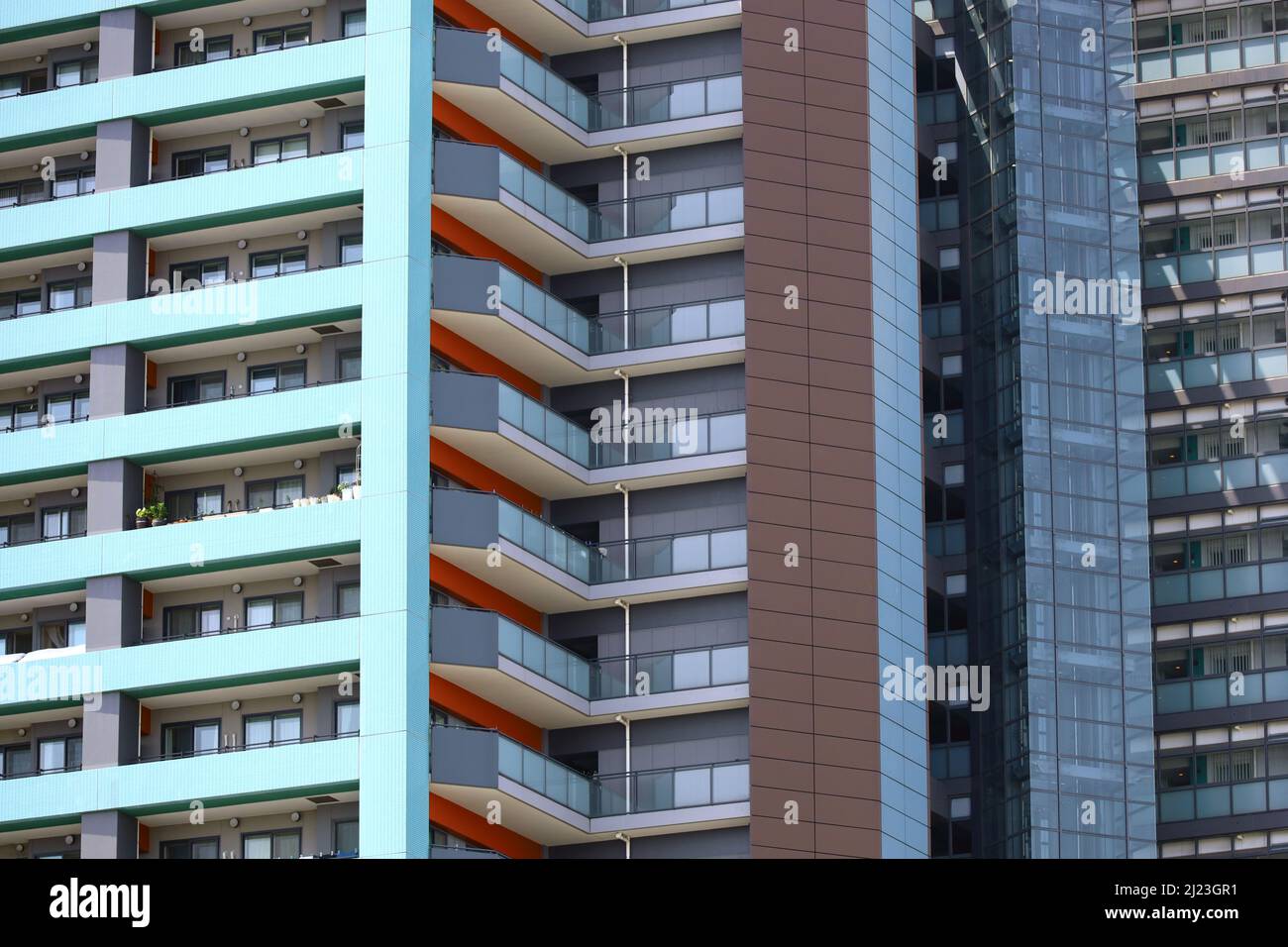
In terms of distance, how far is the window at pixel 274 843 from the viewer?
7919 centimetres

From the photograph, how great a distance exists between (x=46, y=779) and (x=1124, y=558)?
4383 cm

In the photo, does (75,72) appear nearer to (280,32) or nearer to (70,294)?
(280,32)

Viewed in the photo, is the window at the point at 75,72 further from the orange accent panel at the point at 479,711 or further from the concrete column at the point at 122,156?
the orange accent panel at the point at 479,711

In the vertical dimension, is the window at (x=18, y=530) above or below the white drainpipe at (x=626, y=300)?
below

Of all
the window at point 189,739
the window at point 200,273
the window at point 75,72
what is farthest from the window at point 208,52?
the window at point 189,739

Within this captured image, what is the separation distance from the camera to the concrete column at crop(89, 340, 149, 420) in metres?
85.4

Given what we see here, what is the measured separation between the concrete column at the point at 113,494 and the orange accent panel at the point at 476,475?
9.57 meters

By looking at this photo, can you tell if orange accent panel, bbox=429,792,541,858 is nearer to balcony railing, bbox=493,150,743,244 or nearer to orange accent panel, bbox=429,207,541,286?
orange accent panel, bbox=429,207,541,286

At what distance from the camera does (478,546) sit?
8175 centimetres

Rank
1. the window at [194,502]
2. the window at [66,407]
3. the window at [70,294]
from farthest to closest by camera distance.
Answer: the window at [70,294] → the window at [66,407] → the window at [194,502]

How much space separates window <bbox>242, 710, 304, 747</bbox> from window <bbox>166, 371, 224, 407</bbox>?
36.7 feet

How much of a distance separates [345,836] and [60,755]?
414 inches

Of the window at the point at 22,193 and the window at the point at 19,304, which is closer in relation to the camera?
the window at the point at 19,304

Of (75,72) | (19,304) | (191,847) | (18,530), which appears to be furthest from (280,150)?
(191,847)
